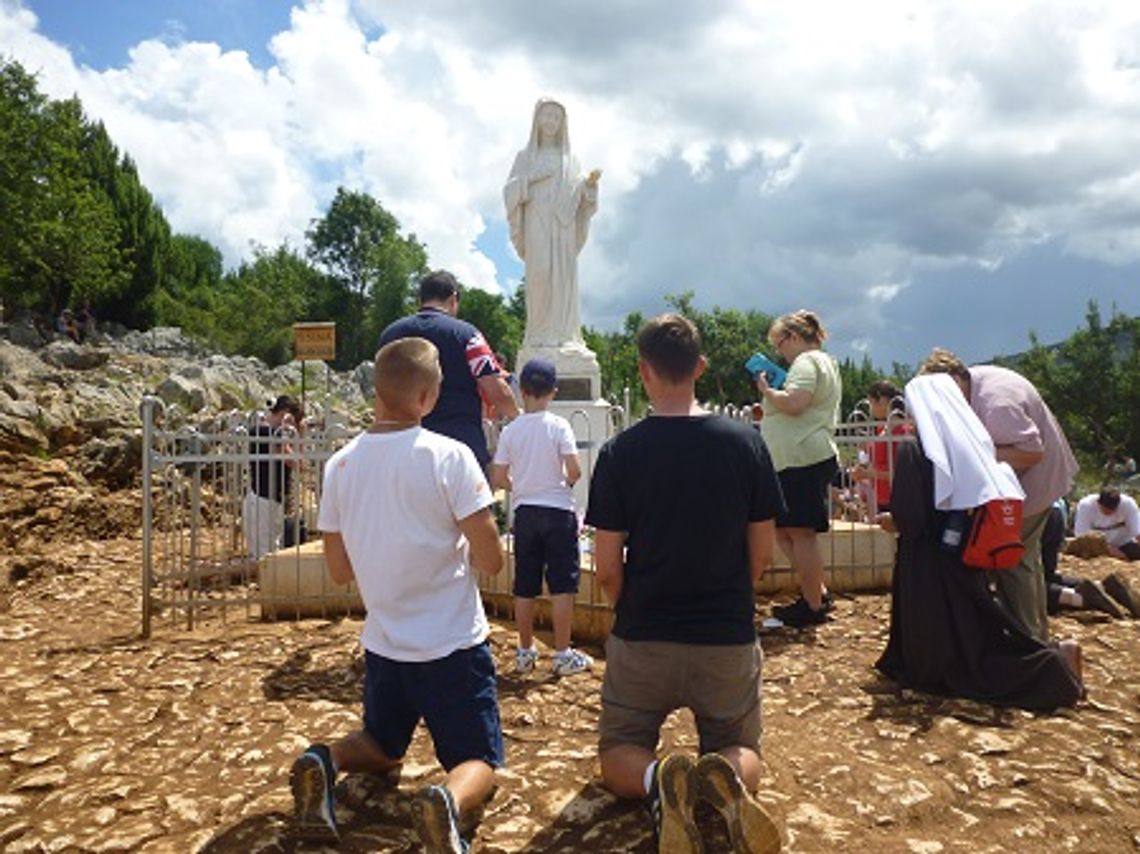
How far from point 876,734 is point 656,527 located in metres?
1.67

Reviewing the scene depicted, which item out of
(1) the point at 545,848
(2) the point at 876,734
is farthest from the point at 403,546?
(2) the point at 876,734

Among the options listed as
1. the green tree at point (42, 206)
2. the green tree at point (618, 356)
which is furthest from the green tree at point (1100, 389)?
the green tree at point (42, 206)

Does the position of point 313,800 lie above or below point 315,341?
Result: below

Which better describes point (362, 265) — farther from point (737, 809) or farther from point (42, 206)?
point (737, 809)

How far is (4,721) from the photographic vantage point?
3.76 m

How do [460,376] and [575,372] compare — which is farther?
[575,372]

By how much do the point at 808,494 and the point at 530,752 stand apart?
98.7 inches

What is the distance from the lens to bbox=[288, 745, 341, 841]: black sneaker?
2488mm

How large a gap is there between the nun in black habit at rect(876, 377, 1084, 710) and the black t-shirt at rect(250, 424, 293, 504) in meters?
4.00

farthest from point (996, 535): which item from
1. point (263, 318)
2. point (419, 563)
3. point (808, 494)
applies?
point (263, 318)

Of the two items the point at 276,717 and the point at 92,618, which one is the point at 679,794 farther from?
the point at 92,618

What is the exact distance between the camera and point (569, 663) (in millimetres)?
4375

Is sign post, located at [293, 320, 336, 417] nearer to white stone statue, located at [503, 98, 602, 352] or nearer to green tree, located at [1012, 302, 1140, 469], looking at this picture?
white stone statue, located at [503, 98, 602, 352]

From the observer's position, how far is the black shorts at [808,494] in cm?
497
